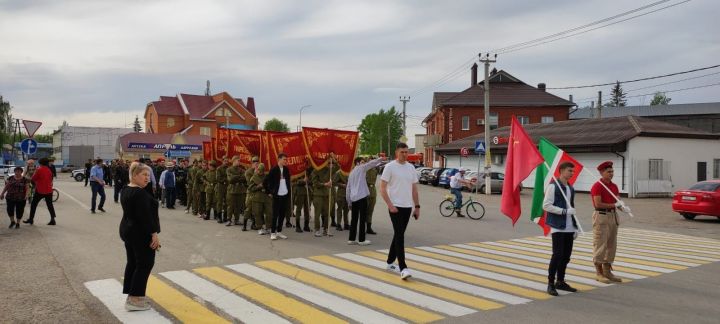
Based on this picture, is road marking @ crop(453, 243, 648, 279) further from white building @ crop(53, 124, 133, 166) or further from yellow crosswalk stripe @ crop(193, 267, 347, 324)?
white building @ crop(53, 124, 133, 166)

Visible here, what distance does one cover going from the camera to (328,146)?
13320 millimetres

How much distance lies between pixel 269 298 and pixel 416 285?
78.8 inches

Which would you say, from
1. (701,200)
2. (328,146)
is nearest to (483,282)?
(328,146)

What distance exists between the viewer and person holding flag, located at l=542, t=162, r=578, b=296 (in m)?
6.91

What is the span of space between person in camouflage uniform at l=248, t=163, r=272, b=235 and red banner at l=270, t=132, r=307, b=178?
96cm

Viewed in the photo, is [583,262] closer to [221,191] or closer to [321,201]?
[321,201]

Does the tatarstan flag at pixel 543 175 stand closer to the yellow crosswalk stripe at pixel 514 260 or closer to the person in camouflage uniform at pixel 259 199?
the yellow crosswalk stripe at pixel 514 260

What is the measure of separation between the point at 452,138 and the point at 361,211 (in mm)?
46689

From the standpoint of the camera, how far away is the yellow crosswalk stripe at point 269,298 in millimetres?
5672

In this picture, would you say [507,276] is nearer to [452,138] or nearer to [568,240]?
[568,240]

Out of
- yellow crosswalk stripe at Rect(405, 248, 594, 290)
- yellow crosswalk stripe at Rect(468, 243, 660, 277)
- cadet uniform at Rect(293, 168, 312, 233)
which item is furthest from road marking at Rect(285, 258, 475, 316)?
cadet uniform at Rect(293, 168, 312, 233)

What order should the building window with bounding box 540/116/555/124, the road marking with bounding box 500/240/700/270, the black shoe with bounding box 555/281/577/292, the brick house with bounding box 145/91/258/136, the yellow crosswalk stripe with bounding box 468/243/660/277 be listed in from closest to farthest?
the black shoe with bounding box 555/281/577/292 → the yellow crosswalk stripe with bounding box 468/243/660/277 → the road marking with bounding box 500/240/700/270 → the building window with bounding box 540/116/555/124 → the brick house with bounding box 145/91/258/136

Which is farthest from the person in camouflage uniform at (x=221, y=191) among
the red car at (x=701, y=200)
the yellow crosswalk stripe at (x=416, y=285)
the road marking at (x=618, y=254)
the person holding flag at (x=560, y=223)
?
the red car at (x=701, y=200)

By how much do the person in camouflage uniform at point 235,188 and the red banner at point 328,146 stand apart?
2123 millimetres
